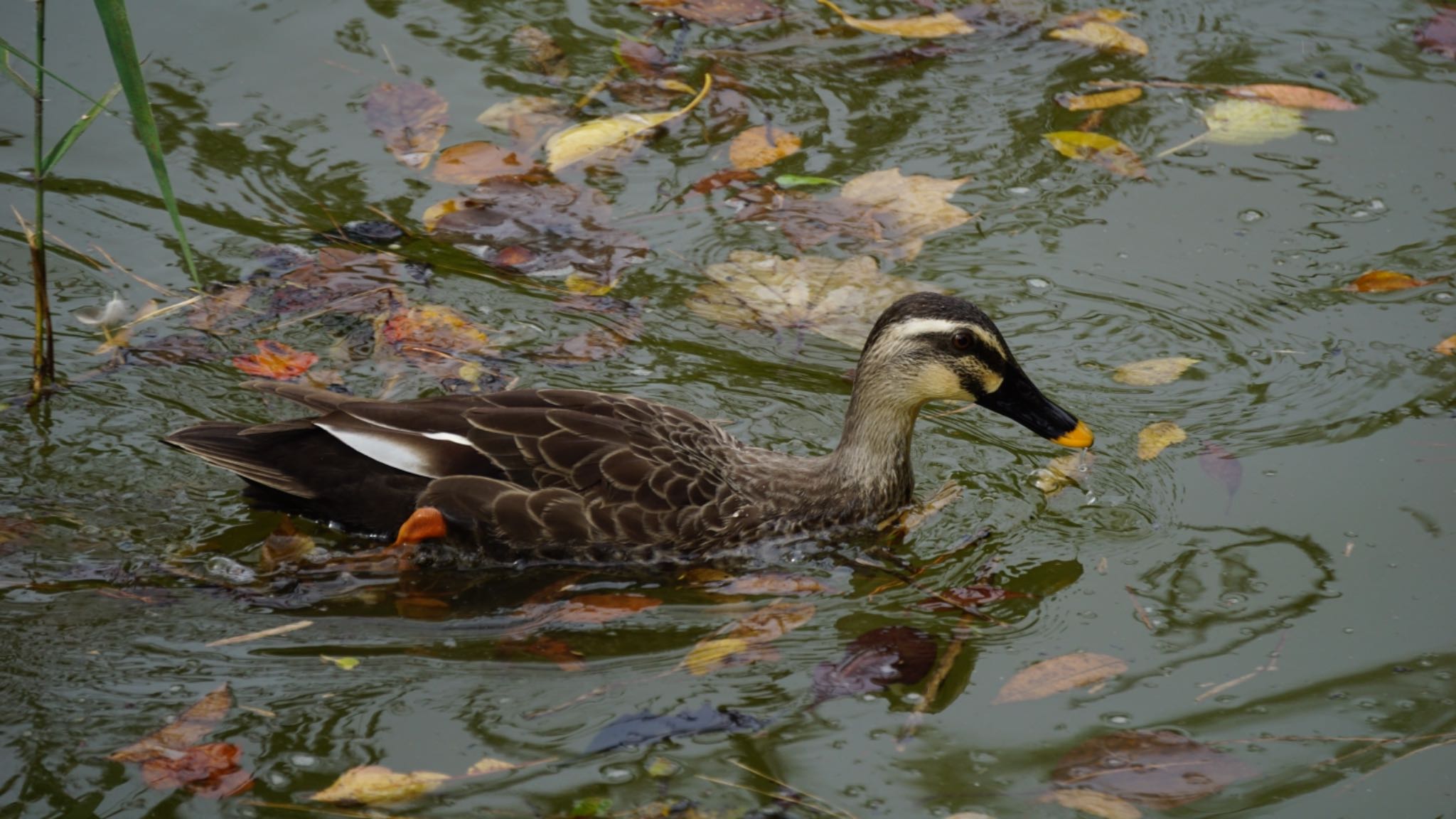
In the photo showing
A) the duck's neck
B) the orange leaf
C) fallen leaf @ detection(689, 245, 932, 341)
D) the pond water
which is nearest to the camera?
the pond water

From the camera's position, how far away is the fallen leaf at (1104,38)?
8805 millimetres

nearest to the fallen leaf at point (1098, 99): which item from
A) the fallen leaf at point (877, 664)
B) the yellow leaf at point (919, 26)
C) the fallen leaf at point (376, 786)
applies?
the yellow leaf at point (919, 26)

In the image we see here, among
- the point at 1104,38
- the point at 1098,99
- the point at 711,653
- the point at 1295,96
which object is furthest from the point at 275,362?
the point at 1295,96

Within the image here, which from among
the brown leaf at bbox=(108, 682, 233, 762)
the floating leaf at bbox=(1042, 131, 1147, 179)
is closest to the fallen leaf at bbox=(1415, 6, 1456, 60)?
the floating leaf at bbox=(1042, 131, 1147, 179)

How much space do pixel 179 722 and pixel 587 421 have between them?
1.90 metres

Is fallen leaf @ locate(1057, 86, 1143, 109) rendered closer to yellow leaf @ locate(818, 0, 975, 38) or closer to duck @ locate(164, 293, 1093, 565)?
yellow leaf @ locate(818, 0, 975, 38)

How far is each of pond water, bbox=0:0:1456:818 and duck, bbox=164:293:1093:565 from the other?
0.58 ft

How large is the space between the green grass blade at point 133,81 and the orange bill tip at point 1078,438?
3.34 metres

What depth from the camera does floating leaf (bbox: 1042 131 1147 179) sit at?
7.84m

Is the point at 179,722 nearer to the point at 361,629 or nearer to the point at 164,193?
the point at 361,629

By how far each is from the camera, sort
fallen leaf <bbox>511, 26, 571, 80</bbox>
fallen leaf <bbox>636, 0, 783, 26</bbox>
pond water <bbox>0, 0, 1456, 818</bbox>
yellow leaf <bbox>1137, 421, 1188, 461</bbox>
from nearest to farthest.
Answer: pond water <bbox>0, 0, 1456, 818</bbox>, yellow leaf <bbox>1137, 421, 1188, 461</bbox>, fallen leaf <bbox>511, 26, 571, 80</bbox>, fallen leaf <bbox>636, 0, 783, 26</bbox>

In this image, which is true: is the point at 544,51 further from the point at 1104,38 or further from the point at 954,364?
the point at 954,364

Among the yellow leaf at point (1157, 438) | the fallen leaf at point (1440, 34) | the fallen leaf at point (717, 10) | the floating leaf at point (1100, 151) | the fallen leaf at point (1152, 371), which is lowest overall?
the yellow leaf at point (1157, 438)

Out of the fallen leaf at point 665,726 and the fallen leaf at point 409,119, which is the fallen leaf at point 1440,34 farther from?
the fallen leaf at point 665,726
